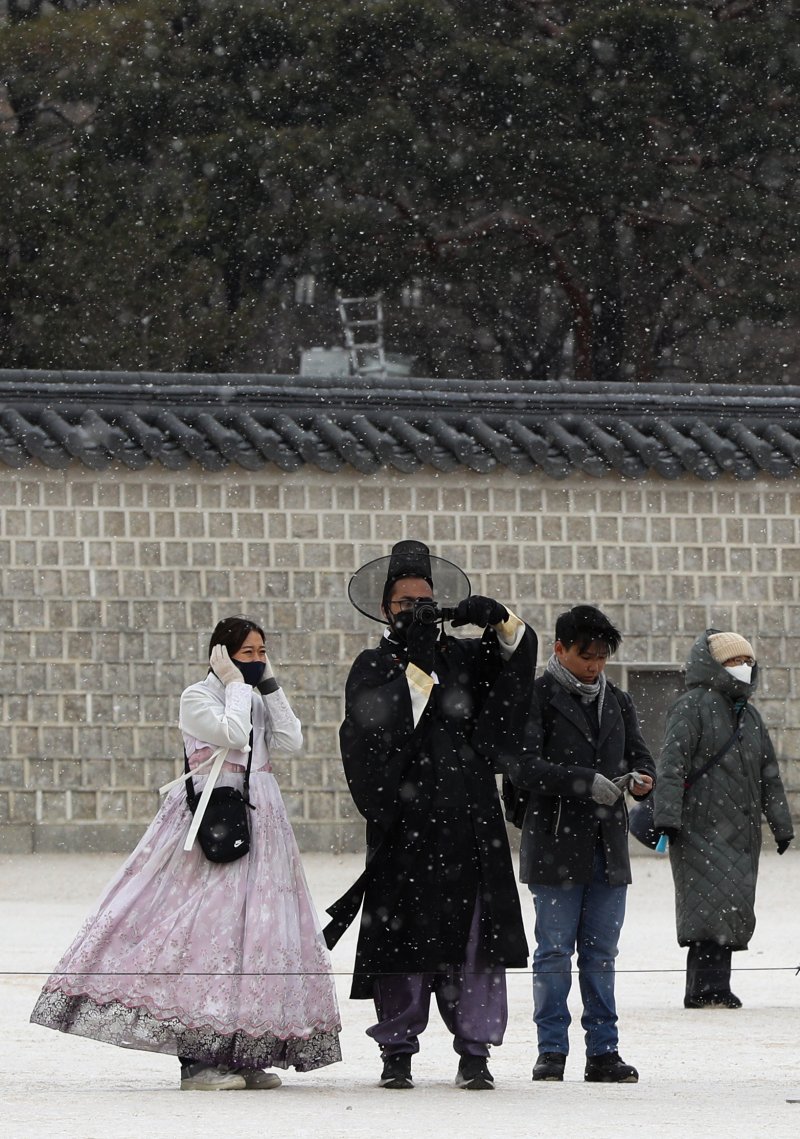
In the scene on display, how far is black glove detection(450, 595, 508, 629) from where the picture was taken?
569cm

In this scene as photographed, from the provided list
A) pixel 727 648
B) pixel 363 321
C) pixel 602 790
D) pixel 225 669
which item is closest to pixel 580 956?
pixel 602 790

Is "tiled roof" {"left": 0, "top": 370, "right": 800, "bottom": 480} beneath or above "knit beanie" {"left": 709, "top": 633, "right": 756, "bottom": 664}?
above

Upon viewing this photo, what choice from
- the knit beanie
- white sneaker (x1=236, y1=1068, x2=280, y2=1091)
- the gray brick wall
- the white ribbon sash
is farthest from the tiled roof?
white sneaker (x1=236, y1=1068, x2=280, y2=1091)

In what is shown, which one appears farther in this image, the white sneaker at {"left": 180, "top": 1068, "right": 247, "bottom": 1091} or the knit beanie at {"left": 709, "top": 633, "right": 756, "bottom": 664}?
the knit beanie at {"left": 709, "top": 633, "right": 756, "bottom": 664}

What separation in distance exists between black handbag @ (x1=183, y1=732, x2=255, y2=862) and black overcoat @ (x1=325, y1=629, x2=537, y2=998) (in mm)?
318

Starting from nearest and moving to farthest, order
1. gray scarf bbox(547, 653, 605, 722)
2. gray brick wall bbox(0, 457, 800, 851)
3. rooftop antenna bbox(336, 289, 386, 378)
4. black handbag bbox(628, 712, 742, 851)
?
gray scarf bbox(547, 653, 605, 722)
black handbag bbox(628, 712, 742, 851)
gray brick wall bbox(0, 457, 800, 851)
rooftop antenna bbox(336, 289, 386, 378)

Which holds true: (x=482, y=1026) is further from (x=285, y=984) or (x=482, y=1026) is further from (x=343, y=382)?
(x=343, y=382)

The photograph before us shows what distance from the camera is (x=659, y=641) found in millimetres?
13078

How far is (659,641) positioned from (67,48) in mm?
14830

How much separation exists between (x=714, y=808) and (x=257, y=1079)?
2.74m

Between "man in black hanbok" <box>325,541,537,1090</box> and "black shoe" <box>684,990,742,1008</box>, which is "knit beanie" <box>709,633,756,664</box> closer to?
"black shoe" <box>684,990,742,1008</box>

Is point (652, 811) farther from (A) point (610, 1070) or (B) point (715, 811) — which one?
(A) point (610, 1070)

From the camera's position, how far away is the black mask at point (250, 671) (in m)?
6.11

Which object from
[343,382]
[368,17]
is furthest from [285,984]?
[368,17]
